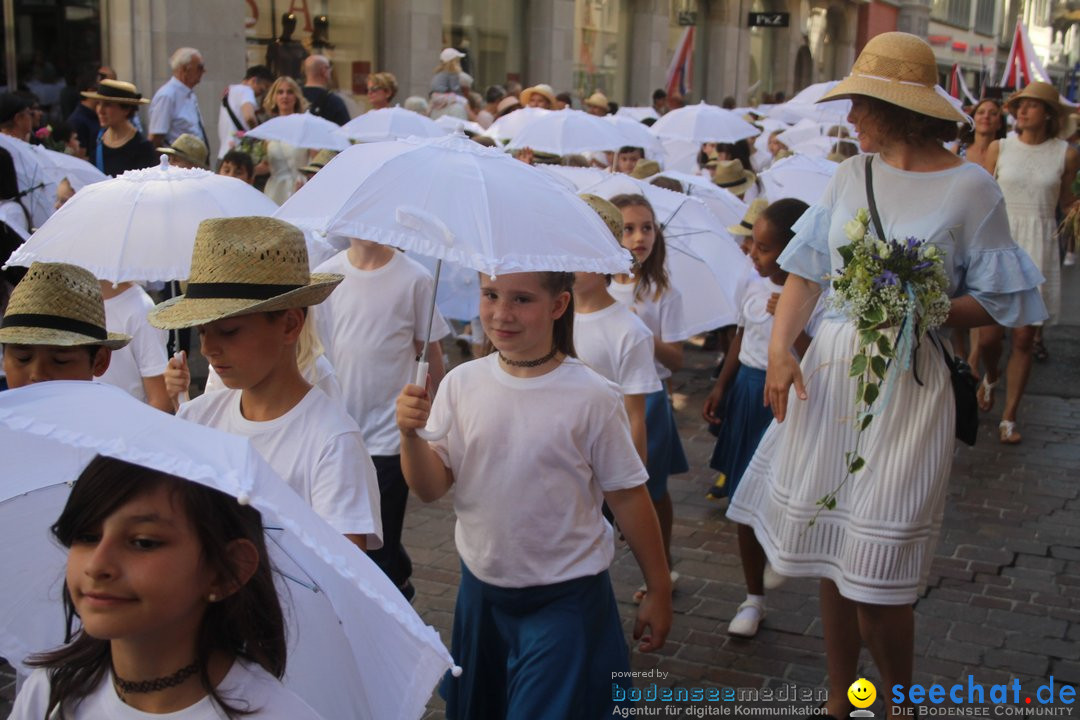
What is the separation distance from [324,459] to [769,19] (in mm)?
36484

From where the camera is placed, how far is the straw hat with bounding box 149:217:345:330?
130 inches

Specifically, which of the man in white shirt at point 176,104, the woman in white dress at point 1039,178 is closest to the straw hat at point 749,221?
the woman in white dress at point 1039,178

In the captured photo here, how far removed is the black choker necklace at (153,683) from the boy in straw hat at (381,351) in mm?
2998

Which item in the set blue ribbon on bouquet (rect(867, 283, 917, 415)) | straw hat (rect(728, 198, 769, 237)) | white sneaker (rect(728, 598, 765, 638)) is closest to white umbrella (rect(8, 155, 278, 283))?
blue ribbon on bouquet (rect(867, 283, 917, 415))

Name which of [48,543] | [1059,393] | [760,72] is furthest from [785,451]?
[760,72]

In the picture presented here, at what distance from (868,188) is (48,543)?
293 cm

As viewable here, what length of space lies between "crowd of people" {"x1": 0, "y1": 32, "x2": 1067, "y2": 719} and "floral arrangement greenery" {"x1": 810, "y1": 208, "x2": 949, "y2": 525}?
0.22 ft

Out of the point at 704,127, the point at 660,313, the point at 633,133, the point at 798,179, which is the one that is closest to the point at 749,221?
the point at 660,313

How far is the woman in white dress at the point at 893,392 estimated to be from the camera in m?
4.18

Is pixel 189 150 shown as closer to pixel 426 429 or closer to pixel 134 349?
pixel 134 349

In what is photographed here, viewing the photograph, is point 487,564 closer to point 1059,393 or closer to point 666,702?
point 666,702

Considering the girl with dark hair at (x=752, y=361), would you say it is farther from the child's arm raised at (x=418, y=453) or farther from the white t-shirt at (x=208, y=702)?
the white t-shirt at (x=208, y=702)

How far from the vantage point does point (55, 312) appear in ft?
12.2

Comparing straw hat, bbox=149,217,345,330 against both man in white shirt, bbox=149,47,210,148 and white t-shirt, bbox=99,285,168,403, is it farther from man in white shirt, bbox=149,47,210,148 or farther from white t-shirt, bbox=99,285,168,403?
man in white shirt, bbox=149,47,210,148
